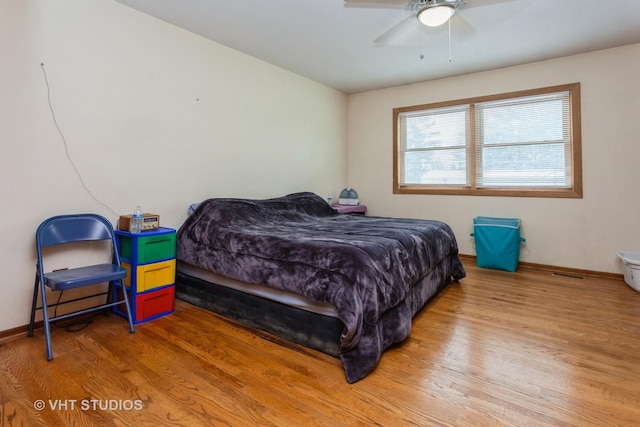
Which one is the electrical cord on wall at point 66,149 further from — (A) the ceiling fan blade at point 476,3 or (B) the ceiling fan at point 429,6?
(A) the ceiling fan blade at point 476,3

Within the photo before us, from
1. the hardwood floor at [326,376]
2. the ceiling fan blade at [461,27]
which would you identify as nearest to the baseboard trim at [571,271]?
the hardwood floor at [326,376]

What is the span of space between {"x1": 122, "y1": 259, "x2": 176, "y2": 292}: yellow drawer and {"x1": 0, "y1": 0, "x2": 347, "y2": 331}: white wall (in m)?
0.55

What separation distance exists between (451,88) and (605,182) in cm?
210

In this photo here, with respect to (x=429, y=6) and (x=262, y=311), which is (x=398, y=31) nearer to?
(x=429, y=6)

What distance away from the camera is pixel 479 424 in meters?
1.39

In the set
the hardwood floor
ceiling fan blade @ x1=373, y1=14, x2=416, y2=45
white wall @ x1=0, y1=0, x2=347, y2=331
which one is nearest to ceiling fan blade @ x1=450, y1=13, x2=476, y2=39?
ceiling fan blade @ x1=373, y1=14, x2=416, y2=45

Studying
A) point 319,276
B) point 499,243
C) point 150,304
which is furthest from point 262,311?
point 499,243

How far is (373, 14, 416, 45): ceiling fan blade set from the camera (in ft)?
9.54

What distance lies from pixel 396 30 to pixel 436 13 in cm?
64

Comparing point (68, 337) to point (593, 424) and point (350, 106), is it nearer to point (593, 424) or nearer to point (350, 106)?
point (593, 424)

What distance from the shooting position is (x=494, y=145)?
425 centimetres

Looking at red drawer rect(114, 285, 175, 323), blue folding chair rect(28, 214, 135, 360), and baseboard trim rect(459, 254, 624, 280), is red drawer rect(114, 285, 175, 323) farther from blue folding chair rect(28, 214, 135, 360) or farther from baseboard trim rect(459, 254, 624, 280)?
baseboard trim rect(459, 254, 624, 280)

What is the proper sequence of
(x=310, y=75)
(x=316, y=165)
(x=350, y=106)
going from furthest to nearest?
1. (x=350, y=106)
2. (x=316, y=165)
3. (x=310, y=75)

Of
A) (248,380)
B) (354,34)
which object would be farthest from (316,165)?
(248,380)
